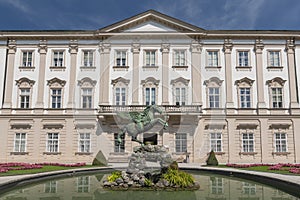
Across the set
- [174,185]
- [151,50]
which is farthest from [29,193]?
[151,50]

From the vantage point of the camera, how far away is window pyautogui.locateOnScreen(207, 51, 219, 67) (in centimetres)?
2866

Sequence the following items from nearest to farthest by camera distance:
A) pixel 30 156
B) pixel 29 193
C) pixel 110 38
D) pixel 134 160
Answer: pixel 29 193, pixel 134 160, pixel 30 156, pixel 110 38

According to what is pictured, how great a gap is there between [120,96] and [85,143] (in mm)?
5767

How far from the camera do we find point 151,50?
28.7m

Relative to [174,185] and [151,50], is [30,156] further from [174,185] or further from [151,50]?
[174,185]

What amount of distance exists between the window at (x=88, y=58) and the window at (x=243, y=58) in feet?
50.2

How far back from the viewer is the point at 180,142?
2706 cm

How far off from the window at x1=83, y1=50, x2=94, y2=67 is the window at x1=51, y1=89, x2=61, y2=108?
3920mm

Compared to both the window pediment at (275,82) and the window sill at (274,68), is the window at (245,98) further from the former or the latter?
the window sill at (274,68)

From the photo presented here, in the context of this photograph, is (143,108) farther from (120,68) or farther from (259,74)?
(259,74)

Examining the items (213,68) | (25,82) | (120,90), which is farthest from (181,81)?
(25,82)

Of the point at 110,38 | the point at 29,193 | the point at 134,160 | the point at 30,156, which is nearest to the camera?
the point at 29,193

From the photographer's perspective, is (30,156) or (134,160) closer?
(134,160)

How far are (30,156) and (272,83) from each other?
25023 millimetres
